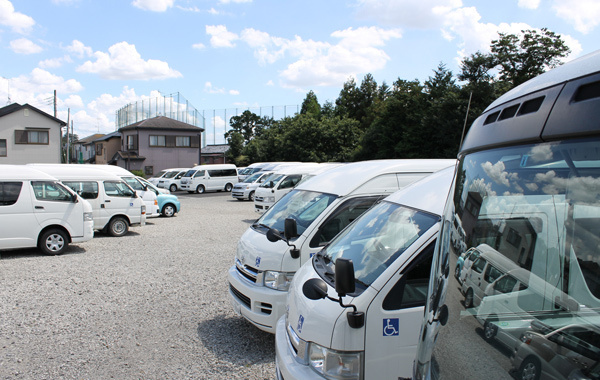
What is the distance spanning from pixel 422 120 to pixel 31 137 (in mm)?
35150

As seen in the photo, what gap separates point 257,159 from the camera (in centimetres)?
5556

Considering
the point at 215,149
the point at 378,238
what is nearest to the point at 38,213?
the point at 378,238

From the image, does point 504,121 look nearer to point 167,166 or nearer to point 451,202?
point 451,202

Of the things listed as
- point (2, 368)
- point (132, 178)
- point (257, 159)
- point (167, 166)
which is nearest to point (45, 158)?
point (167, 166)

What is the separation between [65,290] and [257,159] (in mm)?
48489

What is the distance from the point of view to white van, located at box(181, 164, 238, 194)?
109 feet

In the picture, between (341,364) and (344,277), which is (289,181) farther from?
(344,277)

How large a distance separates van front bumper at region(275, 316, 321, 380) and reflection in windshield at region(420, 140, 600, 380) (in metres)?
1.14

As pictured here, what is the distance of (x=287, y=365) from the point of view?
299 cm

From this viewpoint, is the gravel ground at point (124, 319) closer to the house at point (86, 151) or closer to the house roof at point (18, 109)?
the house roof at point (18, 109)

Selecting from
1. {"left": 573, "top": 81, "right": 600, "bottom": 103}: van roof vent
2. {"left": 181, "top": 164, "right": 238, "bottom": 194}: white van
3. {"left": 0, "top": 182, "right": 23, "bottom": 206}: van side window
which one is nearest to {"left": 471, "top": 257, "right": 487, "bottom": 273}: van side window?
{"left": 573, "top": 81, "right": 600, "bottom": 103}: van roof vent

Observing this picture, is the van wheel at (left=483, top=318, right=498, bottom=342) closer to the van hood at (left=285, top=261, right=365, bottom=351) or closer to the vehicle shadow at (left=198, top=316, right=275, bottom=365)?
the van hood at (left=285, top=261, right=365, bottom=351)

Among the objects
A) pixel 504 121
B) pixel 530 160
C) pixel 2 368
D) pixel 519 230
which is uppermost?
pixel 504 121

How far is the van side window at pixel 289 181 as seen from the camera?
19.0 meters
